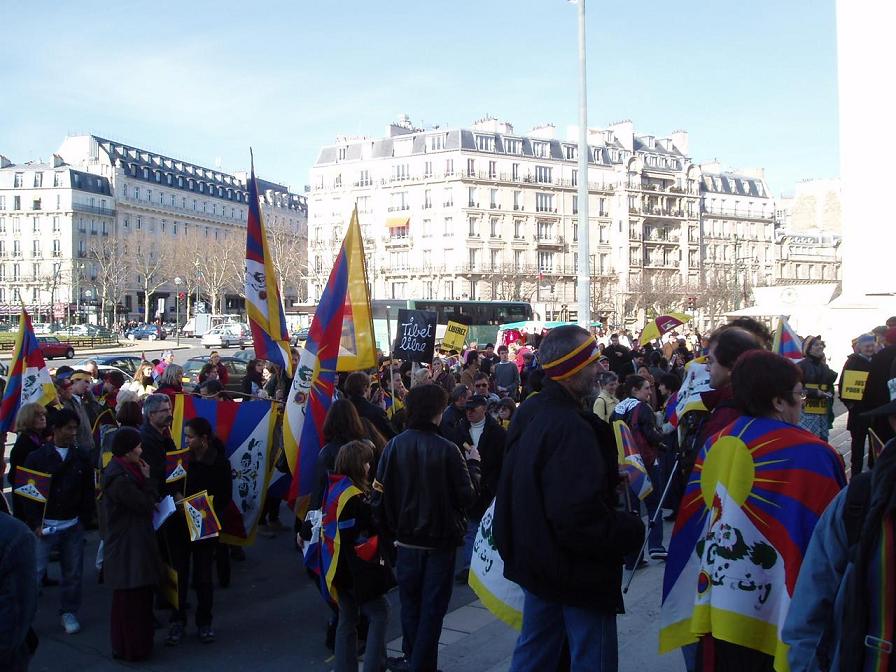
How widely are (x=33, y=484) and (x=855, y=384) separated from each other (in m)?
7.83

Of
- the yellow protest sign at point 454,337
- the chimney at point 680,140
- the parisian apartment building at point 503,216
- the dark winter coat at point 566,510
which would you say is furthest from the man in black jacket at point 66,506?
the chimney at point 680,140

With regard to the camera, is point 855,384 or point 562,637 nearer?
point 562,637

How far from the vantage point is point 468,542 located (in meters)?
7.59

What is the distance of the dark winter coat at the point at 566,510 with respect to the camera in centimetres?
326

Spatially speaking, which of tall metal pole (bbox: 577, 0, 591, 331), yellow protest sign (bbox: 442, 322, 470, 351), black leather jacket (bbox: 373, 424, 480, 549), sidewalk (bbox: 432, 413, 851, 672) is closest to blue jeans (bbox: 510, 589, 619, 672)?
black leather jacket (bbox: 373, 424, 480, 549)

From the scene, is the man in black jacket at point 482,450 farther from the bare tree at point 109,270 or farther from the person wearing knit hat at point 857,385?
the bare tree at point 109,270

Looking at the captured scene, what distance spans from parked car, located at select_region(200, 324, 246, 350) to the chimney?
5754cm

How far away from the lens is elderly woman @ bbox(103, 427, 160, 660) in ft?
18.1

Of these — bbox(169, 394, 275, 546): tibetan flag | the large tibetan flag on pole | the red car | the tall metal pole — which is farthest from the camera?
the red car

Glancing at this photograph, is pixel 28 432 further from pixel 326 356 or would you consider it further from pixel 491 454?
pixel 491 454

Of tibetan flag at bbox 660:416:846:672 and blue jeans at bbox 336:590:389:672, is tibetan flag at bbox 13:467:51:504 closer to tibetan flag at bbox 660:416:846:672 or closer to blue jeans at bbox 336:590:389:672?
blue jeans at bbox 336:590:389:672

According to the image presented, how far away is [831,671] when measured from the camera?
2.42 meters

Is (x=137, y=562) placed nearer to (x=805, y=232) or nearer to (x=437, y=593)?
(x=437, y=593)

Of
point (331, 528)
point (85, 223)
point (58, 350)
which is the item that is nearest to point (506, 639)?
point (331, 528)
